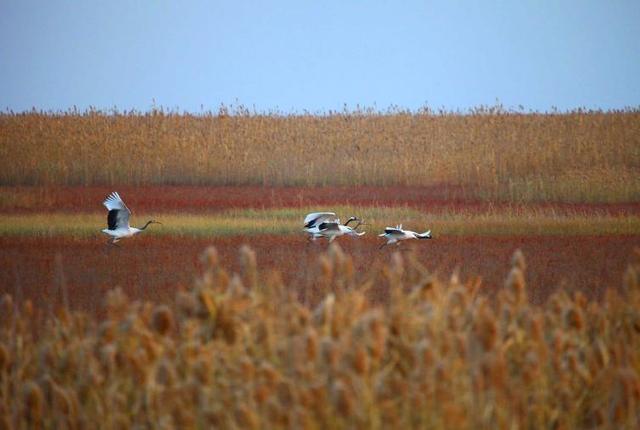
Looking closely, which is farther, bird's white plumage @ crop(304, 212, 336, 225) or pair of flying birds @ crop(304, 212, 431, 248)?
bird's white plumage @ crop(304, 212, 336, 225)

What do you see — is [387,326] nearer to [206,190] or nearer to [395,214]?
[395,214]

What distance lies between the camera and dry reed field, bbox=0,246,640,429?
4.72 metres

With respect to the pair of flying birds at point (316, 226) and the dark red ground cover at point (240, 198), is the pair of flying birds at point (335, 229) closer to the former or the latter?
the pair of flying birds at point (316, 226)

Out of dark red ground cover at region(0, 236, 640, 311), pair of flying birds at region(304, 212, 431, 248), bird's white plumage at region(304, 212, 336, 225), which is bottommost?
dark red ground cover at region(0, 236, 640, 311)

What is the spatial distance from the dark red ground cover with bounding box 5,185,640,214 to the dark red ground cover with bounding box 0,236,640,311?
562 centimetres

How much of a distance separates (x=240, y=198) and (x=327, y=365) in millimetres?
20518

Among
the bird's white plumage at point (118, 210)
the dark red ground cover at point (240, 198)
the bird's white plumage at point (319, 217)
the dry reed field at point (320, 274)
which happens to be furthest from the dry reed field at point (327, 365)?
the dark red ground cover at point (240, 198)

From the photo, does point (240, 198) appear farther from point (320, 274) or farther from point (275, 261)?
point (320, 274)

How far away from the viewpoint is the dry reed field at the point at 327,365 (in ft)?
15.5

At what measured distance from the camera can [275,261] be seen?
14039mm

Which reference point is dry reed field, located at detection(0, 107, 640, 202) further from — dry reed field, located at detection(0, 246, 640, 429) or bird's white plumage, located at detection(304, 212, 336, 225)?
dry reed field, located at detection(0, 246, 640, 429)

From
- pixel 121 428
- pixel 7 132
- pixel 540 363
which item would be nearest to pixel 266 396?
pixel 121 428

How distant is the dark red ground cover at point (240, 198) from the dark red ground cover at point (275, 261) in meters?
5.62

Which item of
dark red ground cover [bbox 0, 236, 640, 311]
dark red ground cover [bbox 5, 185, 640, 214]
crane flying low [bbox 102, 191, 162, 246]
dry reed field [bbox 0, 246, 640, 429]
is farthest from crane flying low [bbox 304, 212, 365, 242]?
dry reed field [bbox 0, 246, 640, 429]
